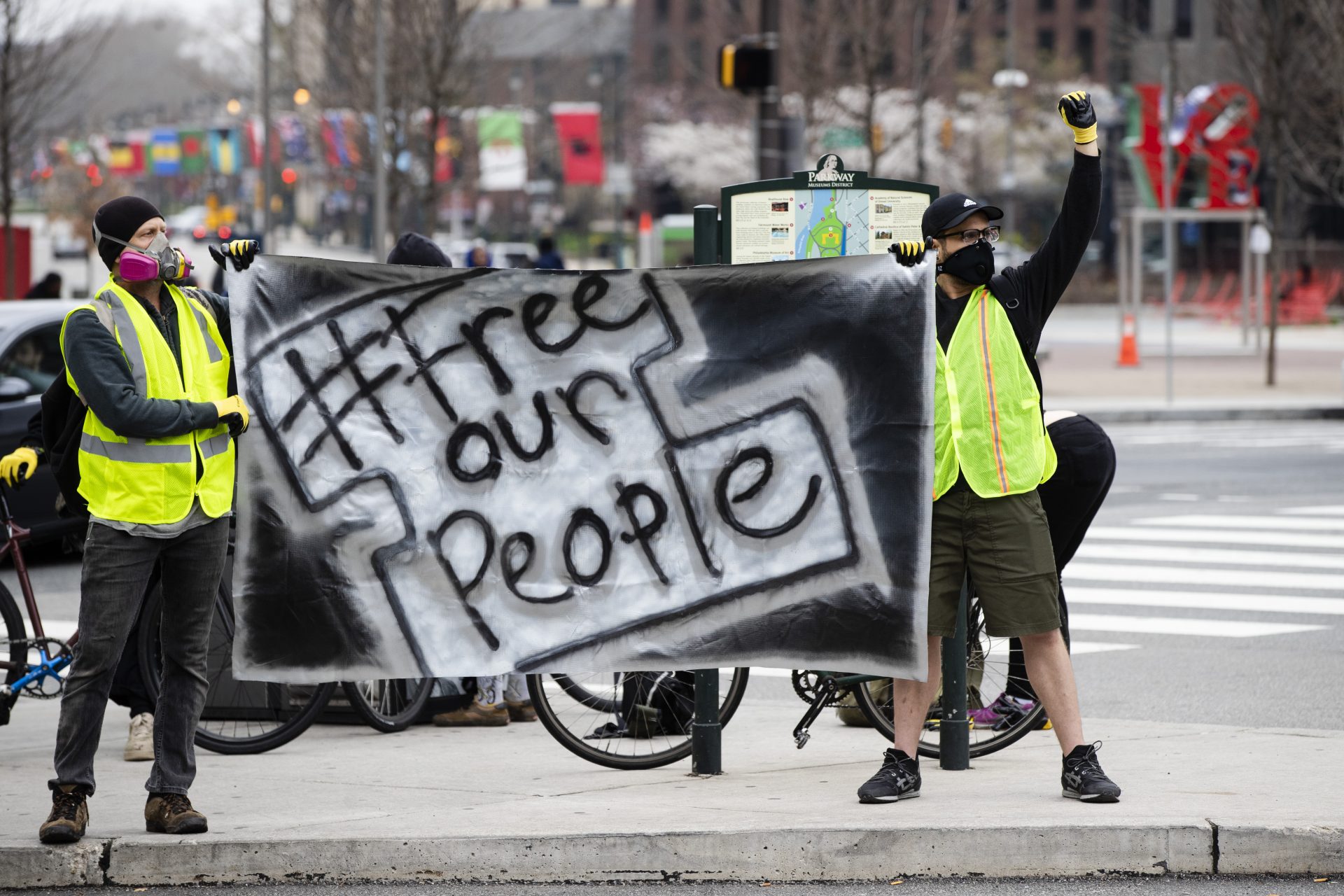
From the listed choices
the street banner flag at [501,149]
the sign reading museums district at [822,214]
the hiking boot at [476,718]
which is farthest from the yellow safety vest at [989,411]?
the street banner flag at [501,149]

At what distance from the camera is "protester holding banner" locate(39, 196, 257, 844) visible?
5.14 m

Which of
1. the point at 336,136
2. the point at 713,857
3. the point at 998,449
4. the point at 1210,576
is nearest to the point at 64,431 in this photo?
the point at 713,857

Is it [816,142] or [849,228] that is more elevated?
[816,142]

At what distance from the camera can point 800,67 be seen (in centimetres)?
2998

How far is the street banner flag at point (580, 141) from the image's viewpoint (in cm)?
4088

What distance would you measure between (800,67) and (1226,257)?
3207 cm

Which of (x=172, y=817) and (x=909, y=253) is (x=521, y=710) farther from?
(x=909, y=253)

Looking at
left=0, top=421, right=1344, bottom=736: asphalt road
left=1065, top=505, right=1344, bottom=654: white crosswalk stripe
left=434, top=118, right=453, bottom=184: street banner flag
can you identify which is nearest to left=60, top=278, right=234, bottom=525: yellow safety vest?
left=0, top=421, right=1344, bottom=736: asphalt road

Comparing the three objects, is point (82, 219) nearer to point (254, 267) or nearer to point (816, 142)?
point (816, 142)

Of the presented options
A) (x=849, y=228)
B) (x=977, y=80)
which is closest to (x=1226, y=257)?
(x=977, y=80)

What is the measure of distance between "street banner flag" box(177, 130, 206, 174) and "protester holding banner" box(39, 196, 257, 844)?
65577 millimetres

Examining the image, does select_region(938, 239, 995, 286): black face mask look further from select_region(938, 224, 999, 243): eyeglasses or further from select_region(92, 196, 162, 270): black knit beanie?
select_region(92, 196, 162, 270): black knit beanie

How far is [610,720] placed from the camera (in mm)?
6523

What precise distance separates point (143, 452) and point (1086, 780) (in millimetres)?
2930
